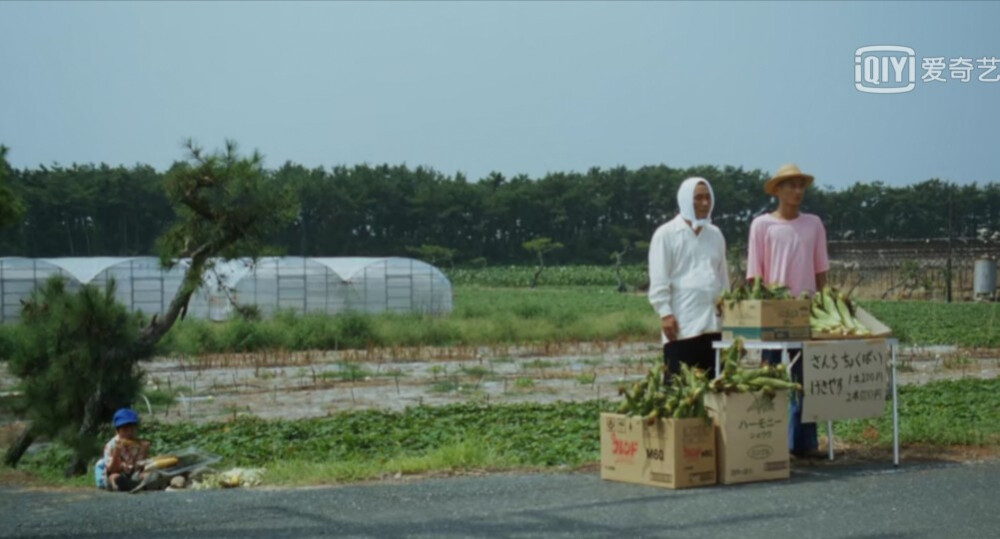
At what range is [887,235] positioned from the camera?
237 feet

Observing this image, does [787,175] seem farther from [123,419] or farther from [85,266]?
[85,266]

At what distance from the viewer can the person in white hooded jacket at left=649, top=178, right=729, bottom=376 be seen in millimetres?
7660

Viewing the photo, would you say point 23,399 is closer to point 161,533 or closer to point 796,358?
point 161,533

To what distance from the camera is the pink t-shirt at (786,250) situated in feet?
26.3

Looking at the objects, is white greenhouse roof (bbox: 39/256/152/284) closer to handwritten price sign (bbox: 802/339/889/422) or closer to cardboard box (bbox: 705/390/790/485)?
handwritten price sign (bbox: 802/339/889/422)

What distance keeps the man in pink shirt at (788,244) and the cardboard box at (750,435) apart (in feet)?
2.38

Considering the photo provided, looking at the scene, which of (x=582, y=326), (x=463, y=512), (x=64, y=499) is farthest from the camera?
(x=582, y=326)

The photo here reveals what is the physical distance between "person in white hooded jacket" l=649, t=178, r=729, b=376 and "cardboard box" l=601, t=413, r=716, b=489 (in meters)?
0.68

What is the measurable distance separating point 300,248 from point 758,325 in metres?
63.4

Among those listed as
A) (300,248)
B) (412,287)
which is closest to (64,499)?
(412,287)

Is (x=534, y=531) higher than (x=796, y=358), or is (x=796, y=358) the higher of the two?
(x=796, y=358)

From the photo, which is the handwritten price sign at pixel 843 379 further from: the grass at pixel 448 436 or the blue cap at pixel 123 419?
the blue cap at pixel 123 419

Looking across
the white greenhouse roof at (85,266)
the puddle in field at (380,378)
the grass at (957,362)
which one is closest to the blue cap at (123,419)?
the puddle in field at (380,378)

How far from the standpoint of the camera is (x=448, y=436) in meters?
11.7
